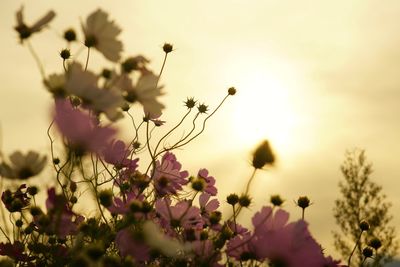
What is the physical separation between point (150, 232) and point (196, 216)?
0.43 m

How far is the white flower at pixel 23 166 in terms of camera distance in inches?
38.7

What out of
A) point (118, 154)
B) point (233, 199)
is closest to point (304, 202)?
point (233, 199)

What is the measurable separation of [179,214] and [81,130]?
0.53 metres

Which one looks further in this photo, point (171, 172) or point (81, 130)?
point (171, 172)

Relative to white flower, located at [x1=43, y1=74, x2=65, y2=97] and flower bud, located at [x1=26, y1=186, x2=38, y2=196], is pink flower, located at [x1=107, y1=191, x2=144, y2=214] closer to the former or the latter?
white flower, located at [x1=43, y1=74, x2=65, y2=97]

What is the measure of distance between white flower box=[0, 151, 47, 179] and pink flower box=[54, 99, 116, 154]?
97mm

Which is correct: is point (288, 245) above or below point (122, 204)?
below

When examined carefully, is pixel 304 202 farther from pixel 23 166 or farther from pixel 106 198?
pixel 23 166

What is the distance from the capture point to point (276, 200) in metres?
1.39

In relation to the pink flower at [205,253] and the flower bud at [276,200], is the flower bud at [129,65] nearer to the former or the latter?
the pink flower at [205,253]

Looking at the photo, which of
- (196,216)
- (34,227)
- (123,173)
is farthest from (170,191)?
(34,227)

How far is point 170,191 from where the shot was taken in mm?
1562

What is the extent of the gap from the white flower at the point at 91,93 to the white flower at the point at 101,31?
0.54 feet

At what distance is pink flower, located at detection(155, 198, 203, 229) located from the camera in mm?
1355
